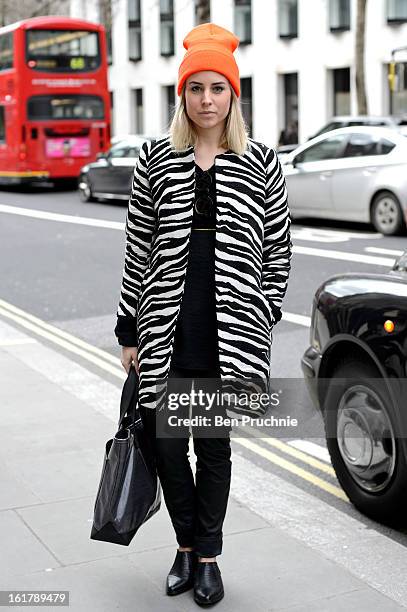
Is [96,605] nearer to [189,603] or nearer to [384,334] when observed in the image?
[189,603]

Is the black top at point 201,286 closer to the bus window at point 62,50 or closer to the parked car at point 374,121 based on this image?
the parked car at point 374,121

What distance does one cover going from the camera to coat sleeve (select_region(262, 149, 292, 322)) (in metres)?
3.59

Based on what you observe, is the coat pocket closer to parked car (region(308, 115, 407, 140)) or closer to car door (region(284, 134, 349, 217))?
car door (region(284, 134, 349, 217))

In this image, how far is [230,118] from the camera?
3537 mm

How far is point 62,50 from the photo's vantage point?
2511 cm

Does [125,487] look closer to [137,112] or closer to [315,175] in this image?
[315,175]

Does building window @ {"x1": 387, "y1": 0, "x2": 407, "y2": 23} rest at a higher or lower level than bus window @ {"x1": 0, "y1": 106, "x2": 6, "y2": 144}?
higher

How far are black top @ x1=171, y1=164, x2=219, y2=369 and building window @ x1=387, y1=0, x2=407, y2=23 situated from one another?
3163 cm

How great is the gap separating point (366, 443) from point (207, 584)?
1.19m

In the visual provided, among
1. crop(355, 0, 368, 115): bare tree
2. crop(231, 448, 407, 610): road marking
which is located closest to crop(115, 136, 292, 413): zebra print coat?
crop(231, 448, 407, 610): road marking

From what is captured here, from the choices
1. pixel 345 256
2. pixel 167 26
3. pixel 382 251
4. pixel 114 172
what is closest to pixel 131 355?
pixel 345 256

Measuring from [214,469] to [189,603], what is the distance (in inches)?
18.3

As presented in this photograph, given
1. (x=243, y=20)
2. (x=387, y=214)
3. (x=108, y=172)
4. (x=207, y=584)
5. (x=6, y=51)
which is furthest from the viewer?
(x=243, y=20)

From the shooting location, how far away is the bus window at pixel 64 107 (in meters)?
24.9
